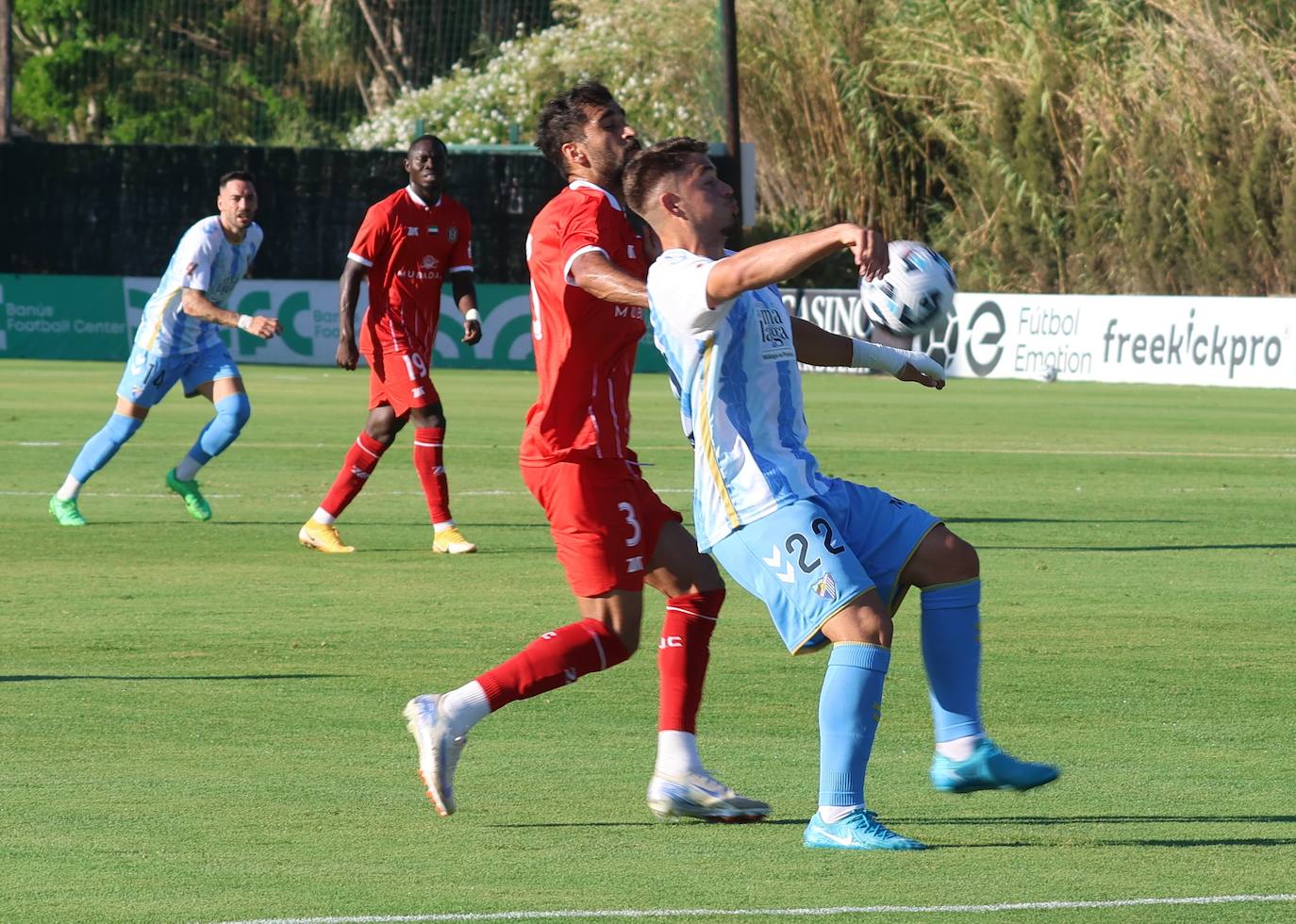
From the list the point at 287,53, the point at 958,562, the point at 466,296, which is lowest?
the point at 958,562

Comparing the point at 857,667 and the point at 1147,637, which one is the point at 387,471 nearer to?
the point at 1147,637

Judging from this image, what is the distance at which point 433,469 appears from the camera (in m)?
12.7

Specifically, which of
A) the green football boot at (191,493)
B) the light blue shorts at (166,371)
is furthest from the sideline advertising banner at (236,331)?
the green football boot at (191,493)

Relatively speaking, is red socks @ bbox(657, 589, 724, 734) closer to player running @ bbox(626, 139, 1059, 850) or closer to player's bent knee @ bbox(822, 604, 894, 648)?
player running @ bbox(626, 139, 1059, 850)

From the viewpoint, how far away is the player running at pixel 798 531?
18.9 ft

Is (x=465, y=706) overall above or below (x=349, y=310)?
below

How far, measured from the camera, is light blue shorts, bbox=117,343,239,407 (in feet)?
45.6

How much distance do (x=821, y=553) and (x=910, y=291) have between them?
0.73 metres

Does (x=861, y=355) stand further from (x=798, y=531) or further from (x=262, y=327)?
(x=262, y=327)

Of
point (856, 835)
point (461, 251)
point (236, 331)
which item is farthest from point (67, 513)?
point (236, 331)

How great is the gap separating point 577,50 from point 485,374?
18346 mm

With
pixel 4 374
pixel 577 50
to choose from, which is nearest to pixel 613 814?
pixel 4 374

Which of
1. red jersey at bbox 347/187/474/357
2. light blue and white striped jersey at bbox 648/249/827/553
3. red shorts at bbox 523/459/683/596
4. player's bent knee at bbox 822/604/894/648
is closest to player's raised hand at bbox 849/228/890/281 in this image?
light blue and white striped jersey at bbox 648/249/827/553

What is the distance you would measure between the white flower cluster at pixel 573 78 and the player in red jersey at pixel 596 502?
132ft
